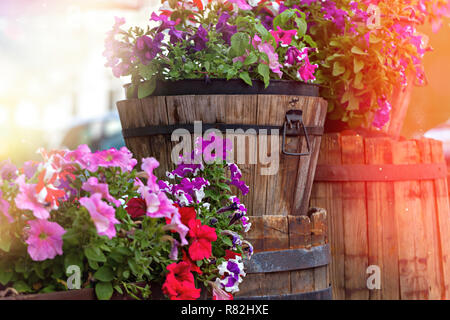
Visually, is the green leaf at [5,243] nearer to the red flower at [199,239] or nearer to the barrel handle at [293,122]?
the red flower at [199,239]

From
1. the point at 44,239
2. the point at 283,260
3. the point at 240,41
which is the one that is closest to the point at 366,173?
the point at 283,260

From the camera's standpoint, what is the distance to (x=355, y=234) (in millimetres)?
2857

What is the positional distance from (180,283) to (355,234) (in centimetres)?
154

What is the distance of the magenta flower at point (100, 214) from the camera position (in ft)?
4.29

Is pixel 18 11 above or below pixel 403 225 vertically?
above

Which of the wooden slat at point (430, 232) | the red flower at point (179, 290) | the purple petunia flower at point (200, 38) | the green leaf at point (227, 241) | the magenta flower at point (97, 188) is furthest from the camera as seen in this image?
the wooden slat at point (430, 232)

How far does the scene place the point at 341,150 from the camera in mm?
2900

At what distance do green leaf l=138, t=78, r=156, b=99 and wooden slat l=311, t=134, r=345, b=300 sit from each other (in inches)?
41.0

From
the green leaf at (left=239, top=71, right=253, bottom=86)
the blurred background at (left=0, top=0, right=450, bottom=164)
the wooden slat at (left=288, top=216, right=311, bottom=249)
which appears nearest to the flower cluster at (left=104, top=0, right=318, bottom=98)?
the green leaf at (left=239, top=71, right=253, bottom=86)

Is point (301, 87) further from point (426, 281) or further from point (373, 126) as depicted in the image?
point (426, 281)

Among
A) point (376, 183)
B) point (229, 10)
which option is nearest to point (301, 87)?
point (229, 10)

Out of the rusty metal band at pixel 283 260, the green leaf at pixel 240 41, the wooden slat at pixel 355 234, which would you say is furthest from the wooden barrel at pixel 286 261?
the green leaf at pixel 240 41

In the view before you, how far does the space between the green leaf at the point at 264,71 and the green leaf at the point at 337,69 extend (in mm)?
664

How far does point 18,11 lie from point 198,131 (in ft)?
18.4
